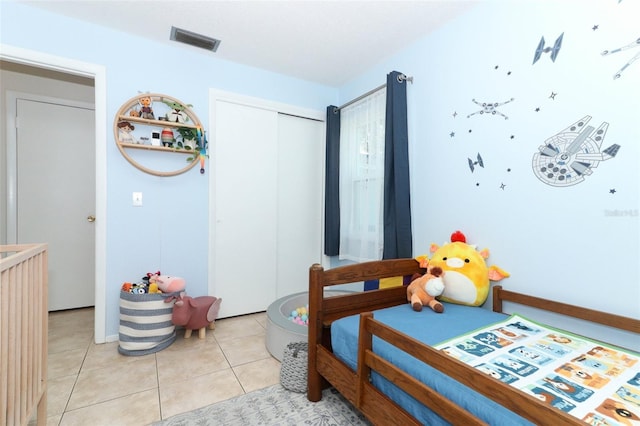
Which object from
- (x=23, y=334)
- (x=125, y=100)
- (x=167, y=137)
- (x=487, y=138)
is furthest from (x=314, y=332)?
(x=125, y=100)

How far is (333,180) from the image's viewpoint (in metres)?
3.01

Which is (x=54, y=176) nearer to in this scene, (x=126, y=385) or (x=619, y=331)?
(x=126, y=385)

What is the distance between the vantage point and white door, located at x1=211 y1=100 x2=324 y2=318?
2707 mm

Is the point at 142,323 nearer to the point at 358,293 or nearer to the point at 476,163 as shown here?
the point at 358,293

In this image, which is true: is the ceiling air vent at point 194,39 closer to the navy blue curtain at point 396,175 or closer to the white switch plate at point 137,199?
the white switch plate at point 137,199

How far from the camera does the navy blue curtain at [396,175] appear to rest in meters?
2.21

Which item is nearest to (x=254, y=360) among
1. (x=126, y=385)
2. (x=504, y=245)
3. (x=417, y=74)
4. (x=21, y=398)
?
(x=126, y=385)

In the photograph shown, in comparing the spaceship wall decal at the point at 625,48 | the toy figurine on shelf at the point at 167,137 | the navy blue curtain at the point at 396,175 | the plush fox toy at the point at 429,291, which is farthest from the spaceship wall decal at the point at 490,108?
the toy figurine on shelf at the point at 167,137

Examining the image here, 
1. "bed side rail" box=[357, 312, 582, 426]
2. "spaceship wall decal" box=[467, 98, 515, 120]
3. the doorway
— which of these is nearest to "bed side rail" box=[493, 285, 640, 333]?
"bed side rail" box=[357, 312, 582, 426]

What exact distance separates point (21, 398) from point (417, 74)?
286cm

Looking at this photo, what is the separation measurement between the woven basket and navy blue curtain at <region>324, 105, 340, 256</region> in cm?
141

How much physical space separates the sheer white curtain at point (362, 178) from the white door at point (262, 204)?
1.25 feet

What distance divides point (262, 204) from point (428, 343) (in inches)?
80.7

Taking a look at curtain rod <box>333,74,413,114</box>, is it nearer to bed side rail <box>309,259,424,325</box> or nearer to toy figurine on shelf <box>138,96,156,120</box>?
bed side rail <box>309,259,424,325</box>
